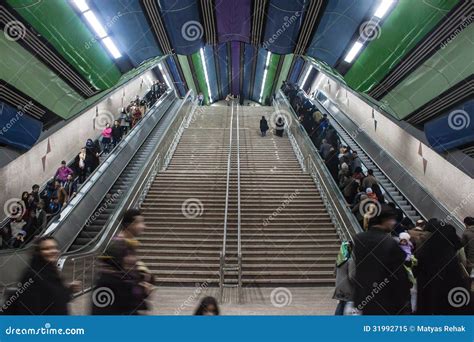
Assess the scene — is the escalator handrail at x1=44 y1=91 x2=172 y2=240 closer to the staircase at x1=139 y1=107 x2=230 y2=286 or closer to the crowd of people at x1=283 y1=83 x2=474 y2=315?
the staircase at x1=139 y1=107 x2=230 y2=286

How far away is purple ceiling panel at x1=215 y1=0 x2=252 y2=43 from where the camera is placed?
391 inches

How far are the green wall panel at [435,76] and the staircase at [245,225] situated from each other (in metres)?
2.46

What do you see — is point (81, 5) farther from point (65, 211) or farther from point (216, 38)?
point (216, 38)

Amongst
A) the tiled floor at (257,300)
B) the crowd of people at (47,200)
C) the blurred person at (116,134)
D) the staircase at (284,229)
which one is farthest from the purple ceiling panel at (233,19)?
the tiled floor at (257,300)

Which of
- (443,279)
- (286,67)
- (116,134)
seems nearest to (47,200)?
(116,134)

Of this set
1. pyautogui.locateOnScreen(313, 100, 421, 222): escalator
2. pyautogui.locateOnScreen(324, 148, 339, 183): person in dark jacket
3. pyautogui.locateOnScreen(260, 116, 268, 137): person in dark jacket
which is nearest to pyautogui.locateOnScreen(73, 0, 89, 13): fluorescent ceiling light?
pyautogui.locateOnScreen(324, 148, 339, 183): person in dark jacket

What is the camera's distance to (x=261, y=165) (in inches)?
463

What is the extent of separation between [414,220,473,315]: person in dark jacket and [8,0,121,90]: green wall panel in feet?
18.2

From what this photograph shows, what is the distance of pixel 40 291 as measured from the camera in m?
2.36

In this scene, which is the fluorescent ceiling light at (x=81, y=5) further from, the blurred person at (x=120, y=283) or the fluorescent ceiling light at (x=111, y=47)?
the blurred person at (x=120, y=283)

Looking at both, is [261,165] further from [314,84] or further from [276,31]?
[314,84]

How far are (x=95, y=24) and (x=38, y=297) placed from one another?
269 inches
